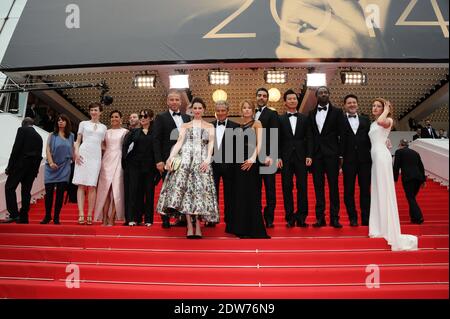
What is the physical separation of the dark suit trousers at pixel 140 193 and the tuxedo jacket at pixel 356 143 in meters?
2.46

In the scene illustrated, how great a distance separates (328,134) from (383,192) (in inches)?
38.1

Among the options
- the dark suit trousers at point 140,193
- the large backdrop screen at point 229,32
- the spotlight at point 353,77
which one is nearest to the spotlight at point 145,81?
the large backdrop screen at point 229,32

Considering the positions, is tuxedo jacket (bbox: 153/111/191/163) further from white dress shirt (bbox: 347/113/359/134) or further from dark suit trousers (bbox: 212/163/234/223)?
white dress shirt (bbox: 347/113/359/134)

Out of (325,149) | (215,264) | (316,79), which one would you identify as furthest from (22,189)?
(316,79)

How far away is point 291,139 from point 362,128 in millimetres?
947

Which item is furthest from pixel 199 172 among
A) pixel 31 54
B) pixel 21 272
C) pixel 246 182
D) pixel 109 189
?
pixel 31 54

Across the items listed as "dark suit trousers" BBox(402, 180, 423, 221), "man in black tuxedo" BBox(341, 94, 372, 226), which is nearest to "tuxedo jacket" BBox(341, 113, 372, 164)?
"man in black tuxedo" BBox(341, 94, 372, 226)

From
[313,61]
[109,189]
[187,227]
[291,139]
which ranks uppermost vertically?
[313,61]

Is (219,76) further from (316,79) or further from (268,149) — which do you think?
(268,149)

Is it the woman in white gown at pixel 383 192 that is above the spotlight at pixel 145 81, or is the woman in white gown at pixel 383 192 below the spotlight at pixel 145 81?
below

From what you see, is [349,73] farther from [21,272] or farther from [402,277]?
[21,272]

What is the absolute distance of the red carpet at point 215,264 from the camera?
3.52 meters

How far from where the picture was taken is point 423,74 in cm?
1159

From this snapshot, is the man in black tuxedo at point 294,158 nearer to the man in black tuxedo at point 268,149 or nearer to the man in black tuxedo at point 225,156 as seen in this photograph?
the man in black tuxedo at point 268,149
